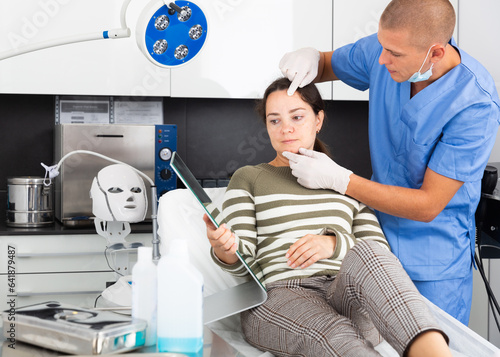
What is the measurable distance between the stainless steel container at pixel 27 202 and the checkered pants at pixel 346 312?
49.4 inches

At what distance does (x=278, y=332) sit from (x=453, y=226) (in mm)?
617

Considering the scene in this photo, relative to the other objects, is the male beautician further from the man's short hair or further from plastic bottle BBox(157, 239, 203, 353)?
plastic bottle BBox(157, 239, 203, 353)

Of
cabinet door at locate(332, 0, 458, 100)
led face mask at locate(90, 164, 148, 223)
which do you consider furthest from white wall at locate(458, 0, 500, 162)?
led face mask at locate(90, 164, 148, 223)

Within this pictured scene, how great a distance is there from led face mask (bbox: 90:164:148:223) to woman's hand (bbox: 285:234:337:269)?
780mm

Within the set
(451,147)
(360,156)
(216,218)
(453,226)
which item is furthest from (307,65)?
(360,156)

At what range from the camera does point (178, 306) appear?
85 cm

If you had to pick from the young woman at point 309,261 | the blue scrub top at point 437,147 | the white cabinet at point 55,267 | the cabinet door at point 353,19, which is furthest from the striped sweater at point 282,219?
the cabinet door at point 353,19

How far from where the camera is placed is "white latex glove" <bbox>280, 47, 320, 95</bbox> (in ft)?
5.24

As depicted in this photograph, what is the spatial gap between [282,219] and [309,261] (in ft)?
0.50

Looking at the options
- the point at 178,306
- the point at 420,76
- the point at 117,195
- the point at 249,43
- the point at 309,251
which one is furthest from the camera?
the point at 249,43

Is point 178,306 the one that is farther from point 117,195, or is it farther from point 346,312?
point 117,195

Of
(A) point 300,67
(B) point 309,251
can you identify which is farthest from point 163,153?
(B) point 309,251

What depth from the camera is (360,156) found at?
2855 millimetres

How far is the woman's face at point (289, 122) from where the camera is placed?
1566 millimetres
